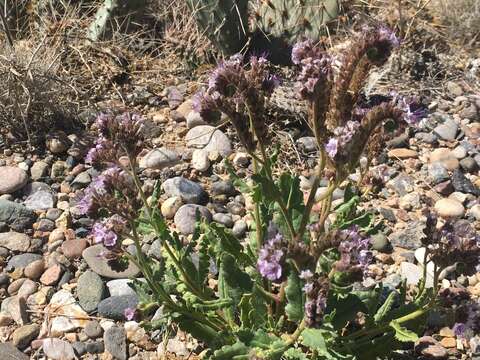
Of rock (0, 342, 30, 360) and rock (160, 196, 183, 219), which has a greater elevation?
rock (160, 196, 183, 219)

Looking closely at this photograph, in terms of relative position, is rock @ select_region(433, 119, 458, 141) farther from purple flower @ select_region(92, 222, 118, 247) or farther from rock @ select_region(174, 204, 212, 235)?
purple flower @ select_region(92, 222, 118, 247)

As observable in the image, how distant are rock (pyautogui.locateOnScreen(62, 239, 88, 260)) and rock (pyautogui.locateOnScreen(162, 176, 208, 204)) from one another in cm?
54

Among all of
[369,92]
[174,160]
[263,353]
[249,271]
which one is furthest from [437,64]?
[263,353]

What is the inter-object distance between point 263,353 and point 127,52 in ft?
9.91

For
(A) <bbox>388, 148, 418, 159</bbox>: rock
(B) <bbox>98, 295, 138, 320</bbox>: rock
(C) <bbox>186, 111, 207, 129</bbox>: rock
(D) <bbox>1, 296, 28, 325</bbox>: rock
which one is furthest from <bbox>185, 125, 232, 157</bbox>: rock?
(D) <bbox>1, 296, 28, 325</bbox>: rock

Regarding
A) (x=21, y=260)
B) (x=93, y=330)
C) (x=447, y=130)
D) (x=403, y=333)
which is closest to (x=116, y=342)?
(x=93, y=330)

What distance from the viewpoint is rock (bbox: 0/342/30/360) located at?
261cm

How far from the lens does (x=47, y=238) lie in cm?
323

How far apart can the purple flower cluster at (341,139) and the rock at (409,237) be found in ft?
5.03

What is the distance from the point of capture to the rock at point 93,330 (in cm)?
274

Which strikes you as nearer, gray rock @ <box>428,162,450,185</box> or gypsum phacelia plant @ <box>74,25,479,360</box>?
gypsum phacelia plant @ <box>74,25,479,360</box>

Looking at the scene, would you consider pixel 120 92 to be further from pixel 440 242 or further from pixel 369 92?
pixel 440 242

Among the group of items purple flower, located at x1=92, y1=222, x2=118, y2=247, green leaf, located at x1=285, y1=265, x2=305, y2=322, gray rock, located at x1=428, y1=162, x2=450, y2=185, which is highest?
purple flower, located at x1=92, y1=222, x2=118, y2=247

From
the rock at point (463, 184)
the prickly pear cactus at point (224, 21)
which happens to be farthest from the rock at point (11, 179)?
the rock at point (463, 184)
